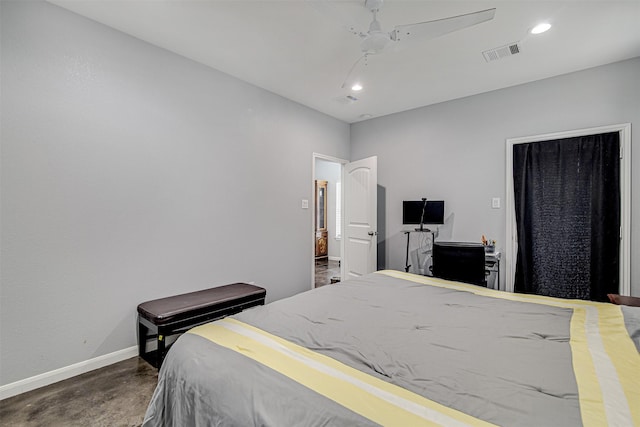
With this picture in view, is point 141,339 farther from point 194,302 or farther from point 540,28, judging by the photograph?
point 540,28

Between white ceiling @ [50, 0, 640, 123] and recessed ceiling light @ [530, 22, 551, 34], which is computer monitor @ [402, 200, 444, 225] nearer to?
white ceiling @ [50, 0, 640, 123]

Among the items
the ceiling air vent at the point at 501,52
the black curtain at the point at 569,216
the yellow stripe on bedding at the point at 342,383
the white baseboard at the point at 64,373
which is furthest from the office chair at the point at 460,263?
the white baseboard at the point at 64,373

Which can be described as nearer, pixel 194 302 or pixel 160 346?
pixel 160 346

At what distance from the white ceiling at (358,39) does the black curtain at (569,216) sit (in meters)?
0.91

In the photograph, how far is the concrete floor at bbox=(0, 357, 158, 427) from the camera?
1781mm

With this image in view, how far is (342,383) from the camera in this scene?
3.25 ft

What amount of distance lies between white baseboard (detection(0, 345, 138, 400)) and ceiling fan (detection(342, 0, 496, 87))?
3.14 meters

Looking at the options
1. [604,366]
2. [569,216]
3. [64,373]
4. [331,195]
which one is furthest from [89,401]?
[331,195]

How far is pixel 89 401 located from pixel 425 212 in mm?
3756

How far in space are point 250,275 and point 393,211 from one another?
238 centimetres

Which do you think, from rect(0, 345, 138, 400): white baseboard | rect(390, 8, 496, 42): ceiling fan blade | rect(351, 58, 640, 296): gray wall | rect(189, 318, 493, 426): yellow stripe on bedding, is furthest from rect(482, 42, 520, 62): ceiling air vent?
rect(0, 345, 138, 400): white baseboard

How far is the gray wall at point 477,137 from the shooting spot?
291 cm

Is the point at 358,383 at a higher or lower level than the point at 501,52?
lower

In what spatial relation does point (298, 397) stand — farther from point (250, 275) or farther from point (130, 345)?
point (250, 275)
